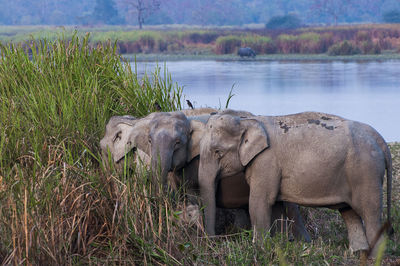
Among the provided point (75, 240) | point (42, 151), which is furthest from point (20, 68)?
point (75, 240)

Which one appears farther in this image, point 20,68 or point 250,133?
point 20,68

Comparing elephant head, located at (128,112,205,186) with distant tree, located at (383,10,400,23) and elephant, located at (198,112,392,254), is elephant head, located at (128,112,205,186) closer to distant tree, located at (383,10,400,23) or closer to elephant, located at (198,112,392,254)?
elephant, located at (198,112,392,254)

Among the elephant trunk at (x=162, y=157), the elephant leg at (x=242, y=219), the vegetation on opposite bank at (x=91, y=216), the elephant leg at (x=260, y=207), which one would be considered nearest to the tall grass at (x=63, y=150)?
the vegetation on opposite bank at (x=91, y=216)

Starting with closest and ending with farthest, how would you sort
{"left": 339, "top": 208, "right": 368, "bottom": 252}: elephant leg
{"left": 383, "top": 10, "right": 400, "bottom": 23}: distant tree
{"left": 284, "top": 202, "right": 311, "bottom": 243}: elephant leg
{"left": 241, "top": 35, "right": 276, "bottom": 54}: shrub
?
{"left": 339, "top": 208, "right": 368, "bottom": 252}: elephant leg, {"left": 284, "top": 202, "right": 311, "bottom": 243}: elephant leg, {"left": 241, "top": 35, "right": 276, "bottom": 54}: shrub, {"left": 383, "top": 10, "right": 400, "bottom": 23}: distant tree

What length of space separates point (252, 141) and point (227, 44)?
33.2 metres

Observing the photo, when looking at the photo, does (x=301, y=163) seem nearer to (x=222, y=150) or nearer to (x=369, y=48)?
(x=222, y=150)

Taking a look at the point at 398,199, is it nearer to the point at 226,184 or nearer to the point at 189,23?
the point at 226,184

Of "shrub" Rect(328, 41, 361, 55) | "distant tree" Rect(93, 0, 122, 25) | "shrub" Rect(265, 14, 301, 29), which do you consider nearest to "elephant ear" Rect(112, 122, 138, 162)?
"shrub" Rect(328, 41, 361, 55)

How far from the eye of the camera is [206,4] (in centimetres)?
8031

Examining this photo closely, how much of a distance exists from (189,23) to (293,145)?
7596 centimetres

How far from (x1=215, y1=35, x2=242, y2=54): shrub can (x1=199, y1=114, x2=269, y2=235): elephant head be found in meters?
32.2

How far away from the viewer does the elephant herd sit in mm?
4262

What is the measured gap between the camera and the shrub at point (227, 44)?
36.7m

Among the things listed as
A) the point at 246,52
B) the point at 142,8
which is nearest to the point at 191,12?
the point at 142,8
